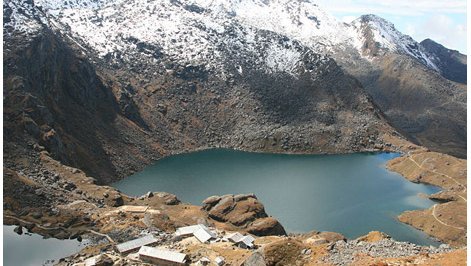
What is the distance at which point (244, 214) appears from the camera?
69688 millimetres

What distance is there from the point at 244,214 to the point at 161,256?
Answer: 2996cm

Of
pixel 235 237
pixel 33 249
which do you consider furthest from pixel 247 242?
pixel 33 249

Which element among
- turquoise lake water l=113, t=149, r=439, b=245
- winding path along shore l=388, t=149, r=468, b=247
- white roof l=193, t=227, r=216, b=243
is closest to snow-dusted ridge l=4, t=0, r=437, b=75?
turquoise lake water l=113, t=149, r=439, b=245

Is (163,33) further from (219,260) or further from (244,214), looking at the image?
(219,260)

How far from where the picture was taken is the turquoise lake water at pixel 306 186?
79.9m

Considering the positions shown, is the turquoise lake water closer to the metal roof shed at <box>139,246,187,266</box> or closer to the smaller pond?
the smaller pond

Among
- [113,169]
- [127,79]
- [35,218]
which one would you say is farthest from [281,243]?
[127,79]

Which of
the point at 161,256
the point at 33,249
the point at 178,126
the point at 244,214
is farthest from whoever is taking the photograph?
the point at 178,126

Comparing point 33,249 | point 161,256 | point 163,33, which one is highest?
point 163,33

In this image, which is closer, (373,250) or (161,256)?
(373,250)

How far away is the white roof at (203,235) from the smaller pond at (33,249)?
1134 cm

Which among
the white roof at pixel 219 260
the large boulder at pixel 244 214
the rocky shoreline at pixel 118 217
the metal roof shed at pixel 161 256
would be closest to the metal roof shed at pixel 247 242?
the rocky shoreline at pixel 118 217

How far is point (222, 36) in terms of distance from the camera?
586ft

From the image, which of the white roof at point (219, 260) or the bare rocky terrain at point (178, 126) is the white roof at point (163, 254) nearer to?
the bare rocky terrain at point (178, 126)
